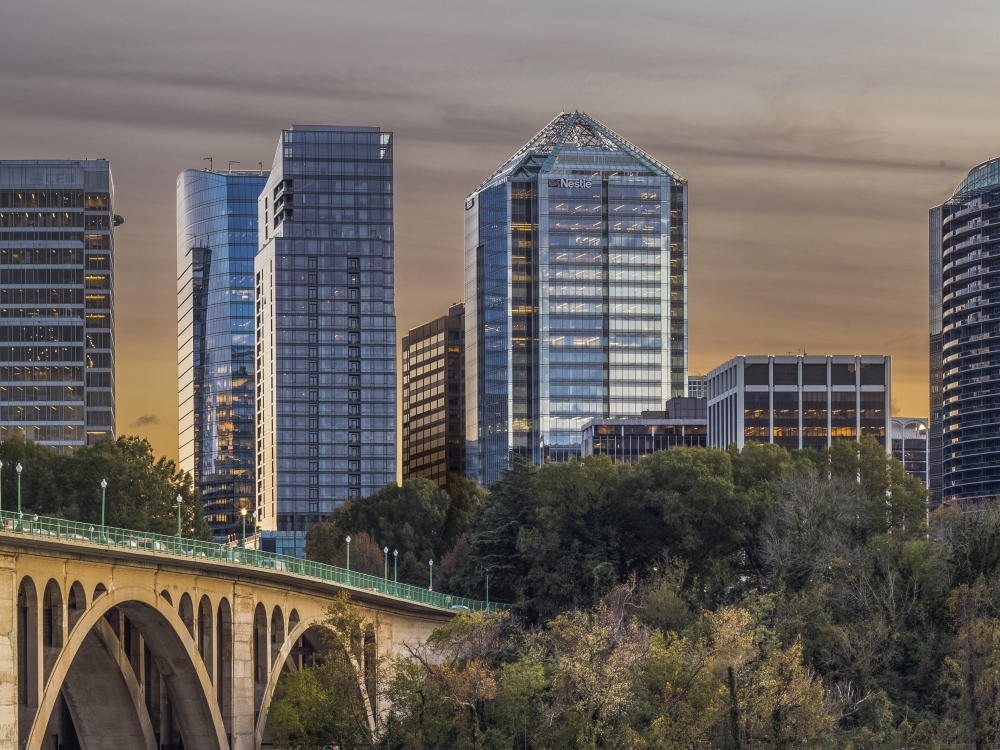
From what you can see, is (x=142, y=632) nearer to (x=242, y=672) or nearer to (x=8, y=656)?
(x=242, y=672)

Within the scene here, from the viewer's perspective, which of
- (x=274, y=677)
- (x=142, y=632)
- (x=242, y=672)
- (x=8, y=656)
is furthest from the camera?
(x=274, y=677)

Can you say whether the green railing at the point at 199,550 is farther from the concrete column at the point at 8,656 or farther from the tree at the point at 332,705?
the tree at the point at 332,705

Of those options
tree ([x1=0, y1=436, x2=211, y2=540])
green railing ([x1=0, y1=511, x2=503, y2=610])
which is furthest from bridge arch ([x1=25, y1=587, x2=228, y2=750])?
tree ([x1=0, y1=436, x2=211, y2=540])

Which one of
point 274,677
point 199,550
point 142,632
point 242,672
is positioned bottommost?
point 274,677

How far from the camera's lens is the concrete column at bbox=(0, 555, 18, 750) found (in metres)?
76.6

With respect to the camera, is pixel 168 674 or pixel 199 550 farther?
pixel 199 550

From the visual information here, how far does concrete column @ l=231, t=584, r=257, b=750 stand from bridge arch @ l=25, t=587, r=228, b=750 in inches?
67.7

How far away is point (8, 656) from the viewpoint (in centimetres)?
7712

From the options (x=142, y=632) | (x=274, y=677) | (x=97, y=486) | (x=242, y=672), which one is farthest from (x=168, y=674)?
(x=97, y=486)

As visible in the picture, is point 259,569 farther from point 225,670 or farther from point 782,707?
point 782,707

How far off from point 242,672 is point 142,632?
29.5 ft

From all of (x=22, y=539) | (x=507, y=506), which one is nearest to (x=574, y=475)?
(x=507, y=506)

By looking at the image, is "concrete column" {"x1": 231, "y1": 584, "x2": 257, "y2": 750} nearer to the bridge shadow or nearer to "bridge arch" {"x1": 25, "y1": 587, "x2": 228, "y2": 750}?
the bridge shadow

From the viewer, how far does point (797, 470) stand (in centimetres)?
14838
